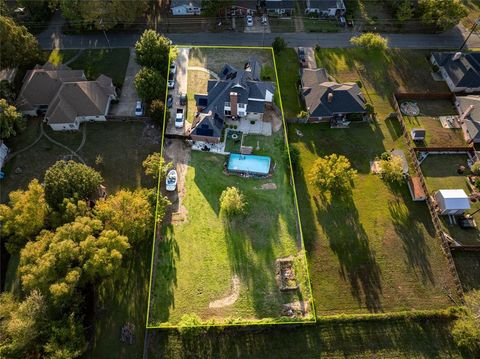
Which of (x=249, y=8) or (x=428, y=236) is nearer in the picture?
(x=428, y=236)

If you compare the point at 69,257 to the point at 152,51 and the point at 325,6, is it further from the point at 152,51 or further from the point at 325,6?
the point at 325,6

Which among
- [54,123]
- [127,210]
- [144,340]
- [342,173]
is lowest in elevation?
[144,340]

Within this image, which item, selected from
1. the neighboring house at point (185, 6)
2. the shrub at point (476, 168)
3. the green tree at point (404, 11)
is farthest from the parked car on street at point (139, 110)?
the green tree at point (404, 11)

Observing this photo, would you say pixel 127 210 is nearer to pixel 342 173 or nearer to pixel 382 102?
pixel 342 173

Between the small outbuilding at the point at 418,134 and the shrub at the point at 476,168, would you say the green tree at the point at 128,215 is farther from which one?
the shrub at the point at 476,168

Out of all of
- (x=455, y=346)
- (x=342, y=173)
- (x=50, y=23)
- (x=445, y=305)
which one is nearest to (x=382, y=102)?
(x=342, y=173)
